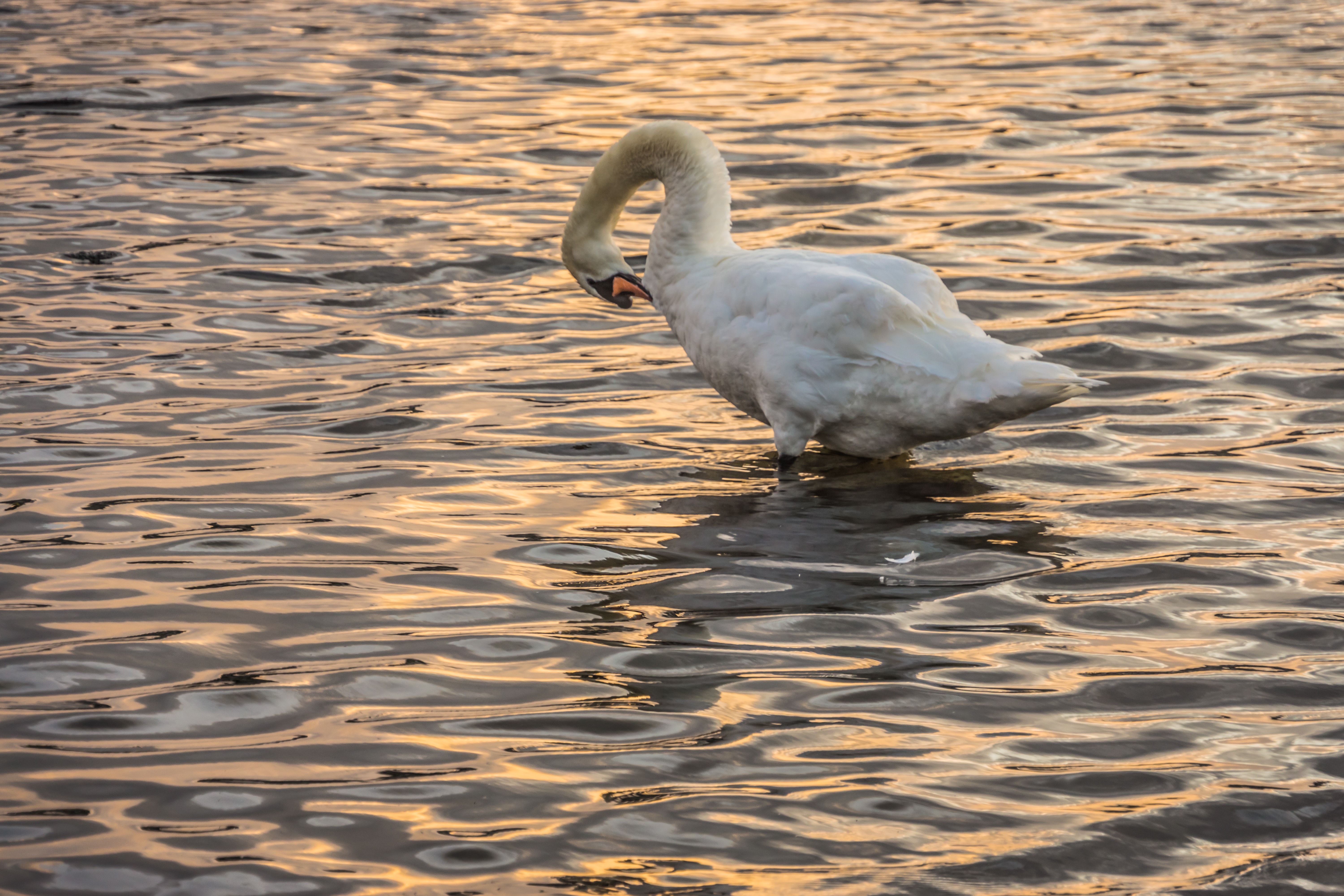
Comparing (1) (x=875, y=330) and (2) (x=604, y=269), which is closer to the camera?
(1) (x=875, y=330)

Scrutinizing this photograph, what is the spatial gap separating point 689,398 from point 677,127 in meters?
1.40

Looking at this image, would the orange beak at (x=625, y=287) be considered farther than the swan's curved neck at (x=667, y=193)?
Yes

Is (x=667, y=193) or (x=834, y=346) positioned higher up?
(x=667, y=193)

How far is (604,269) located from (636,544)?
2.40m

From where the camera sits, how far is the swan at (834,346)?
20.5 ft

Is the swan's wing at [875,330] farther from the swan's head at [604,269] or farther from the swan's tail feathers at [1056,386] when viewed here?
the swan's head at [604,269]

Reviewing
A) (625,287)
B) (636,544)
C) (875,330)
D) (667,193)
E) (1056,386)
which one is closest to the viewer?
(636,544)

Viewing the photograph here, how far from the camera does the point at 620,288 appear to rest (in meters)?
7.89

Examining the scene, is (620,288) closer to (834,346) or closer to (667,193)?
(667,193)

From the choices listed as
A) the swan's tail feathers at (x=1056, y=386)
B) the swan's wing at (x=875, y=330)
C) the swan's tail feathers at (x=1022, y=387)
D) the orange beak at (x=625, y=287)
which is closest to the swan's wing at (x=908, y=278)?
the swan's wing at (x=875, y=330)

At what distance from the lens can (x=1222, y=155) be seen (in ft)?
39.8

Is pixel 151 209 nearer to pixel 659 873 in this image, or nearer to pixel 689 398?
pixel 689 398

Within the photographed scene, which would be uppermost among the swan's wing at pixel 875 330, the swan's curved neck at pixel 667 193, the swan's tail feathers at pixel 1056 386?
the swan's curved neck at pixel 667 193

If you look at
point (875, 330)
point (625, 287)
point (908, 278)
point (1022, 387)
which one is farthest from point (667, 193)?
point (1022, 387)
